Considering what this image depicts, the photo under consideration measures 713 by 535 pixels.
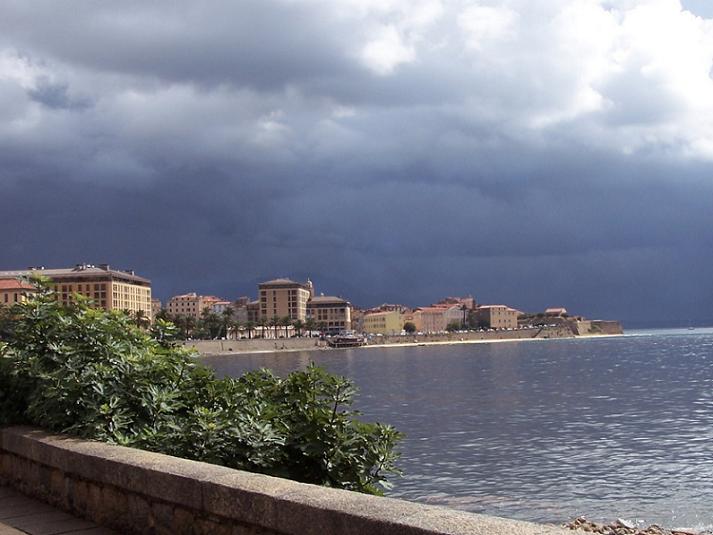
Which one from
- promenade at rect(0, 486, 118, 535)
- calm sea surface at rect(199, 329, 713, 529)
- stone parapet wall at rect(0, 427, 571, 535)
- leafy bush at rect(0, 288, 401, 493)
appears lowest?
calm sea surface at rect(199, 329, 713, 529)

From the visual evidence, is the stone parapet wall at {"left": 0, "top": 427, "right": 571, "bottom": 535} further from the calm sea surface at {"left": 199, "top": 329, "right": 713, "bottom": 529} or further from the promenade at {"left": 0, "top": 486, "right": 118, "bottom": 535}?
the calm sea surface at {"left": 199, "top": 329, "right": 713, "bottom": 529}

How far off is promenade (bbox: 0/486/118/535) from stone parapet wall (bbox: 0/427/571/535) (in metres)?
0.08

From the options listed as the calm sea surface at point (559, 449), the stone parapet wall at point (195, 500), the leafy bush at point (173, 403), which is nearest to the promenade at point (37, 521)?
the stone parapet wall at point (195, 500)

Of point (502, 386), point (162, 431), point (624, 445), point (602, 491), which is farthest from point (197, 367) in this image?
point (502, 386)

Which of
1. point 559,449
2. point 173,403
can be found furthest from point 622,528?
point 559,449

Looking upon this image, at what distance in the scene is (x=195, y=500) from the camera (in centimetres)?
517

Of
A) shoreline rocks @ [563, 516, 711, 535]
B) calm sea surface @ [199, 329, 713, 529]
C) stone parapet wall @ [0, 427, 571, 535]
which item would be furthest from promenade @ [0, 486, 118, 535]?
shoreline rocks @ [563, 516, 711, 535]

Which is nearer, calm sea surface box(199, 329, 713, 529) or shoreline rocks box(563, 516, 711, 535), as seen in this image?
shoreline rocks box(563, 516, 711, 535)

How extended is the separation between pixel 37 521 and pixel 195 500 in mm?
1932

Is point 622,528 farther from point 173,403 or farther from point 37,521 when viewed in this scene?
point 37,521

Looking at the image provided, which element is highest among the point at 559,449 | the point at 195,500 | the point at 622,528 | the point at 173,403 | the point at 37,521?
the point at 173,403

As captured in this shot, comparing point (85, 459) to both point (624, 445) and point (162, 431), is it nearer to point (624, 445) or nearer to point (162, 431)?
point (162, 431)

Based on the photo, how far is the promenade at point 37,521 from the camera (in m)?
5.93

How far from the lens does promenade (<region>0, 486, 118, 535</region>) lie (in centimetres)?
593
